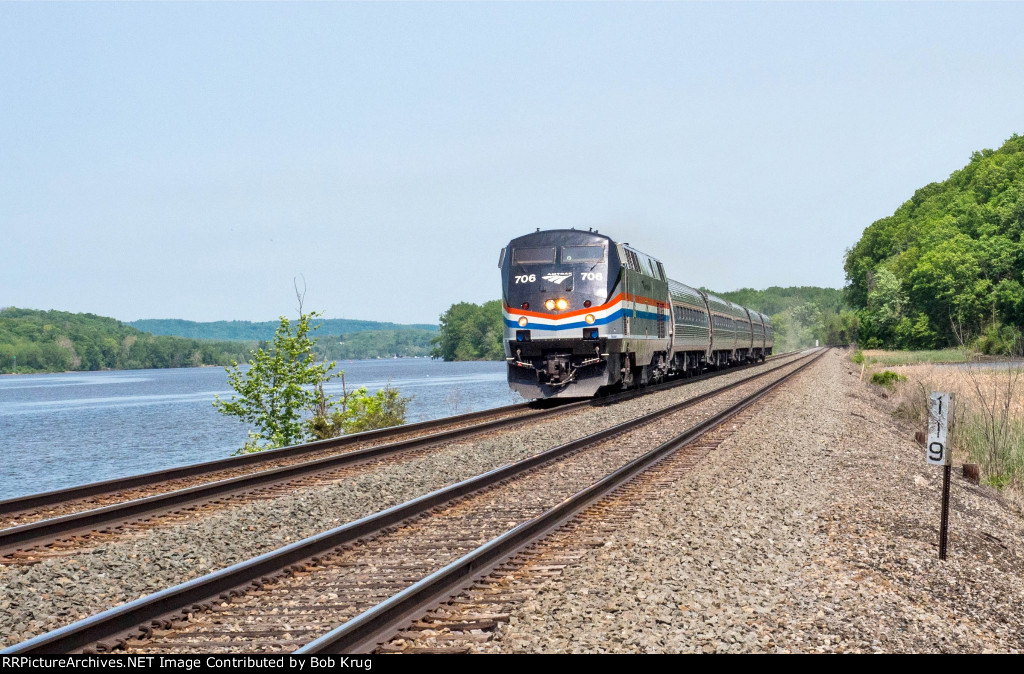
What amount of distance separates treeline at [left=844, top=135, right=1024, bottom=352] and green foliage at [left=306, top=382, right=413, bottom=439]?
4544 cm

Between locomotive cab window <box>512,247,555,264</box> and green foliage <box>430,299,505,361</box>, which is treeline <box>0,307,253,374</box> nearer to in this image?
green foliage <box>430,299,505,361</box>

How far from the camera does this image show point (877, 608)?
5723 millimetres

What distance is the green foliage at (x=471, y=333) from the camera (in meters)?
167

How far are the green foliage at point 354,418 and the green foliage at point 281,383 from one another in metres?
0.77

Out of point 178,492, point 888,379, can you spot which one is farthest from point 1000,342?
point 178,492

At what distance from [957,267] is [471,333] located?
109263mm

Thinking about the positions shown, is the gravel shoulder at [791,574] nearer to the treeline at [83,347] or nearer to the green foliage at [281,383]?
the green foliage at [281,383]

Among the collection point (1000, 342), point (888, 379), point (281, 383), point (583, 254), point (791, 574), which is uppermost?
point (583, 254)

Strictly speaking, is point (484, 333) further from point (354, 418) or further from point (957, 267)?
point (354, 418)

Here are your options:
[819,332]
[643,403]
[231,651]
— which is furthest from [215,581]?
[819,332]

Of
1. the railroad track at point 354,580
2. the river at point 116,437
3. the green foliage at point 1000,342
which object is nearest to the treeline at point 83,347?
the river at point 116,437

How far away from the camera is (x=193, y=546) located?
754 cm
